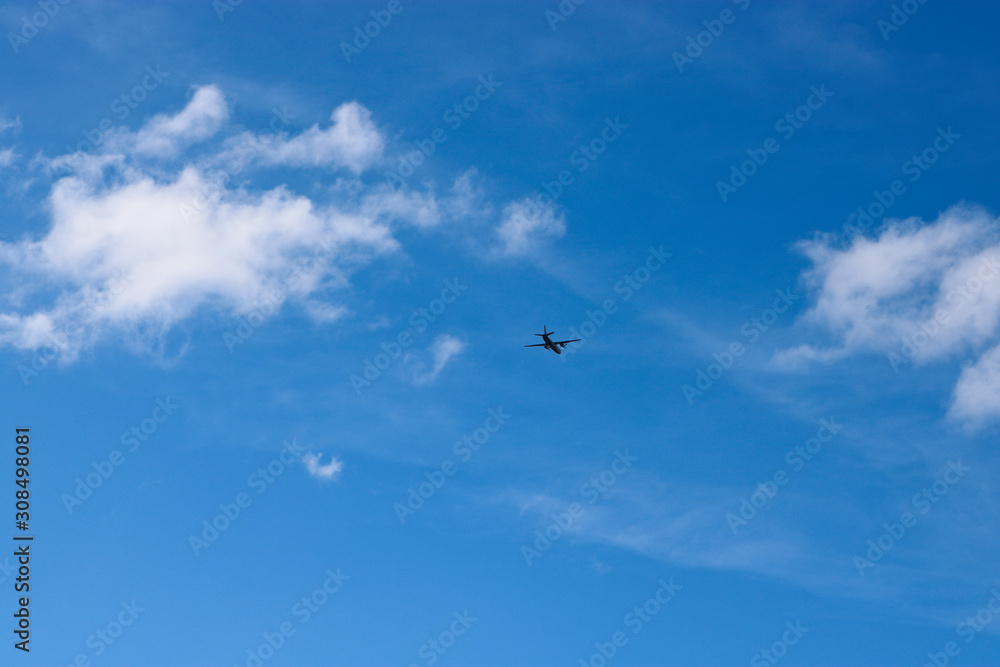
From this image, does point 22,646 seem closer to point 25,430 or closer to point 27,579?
point 27,579

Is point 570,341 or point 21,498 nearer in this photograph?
point 21,498

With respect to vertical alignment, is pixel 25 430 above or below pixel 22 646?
above

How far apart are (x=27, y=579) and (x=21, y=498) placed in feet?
31.9

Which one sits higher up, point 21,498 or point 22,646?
point 21,498

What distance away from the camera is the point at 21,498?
111125 mm

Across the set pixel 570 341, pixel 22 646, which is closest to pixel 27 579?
pixel 22 646

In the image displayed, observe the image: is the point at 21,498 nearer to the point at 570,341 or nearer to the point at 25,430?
the point at 25,430

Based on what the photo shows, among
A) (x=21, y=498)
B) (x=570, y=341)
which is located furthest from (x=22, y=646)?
(x=570, y=341)

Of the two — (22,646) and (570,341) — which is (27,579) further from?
(570,341)

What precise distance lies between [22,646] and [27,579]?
751 cm

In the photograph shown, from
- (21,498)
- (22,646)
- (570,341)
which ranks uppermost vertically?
(570,341)

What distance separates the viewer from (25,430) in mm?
114188

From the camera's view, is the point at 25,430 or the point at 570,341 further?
the point at 570,341

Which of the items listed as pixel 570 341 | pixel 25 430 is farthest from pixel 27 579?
pixel 570 341
